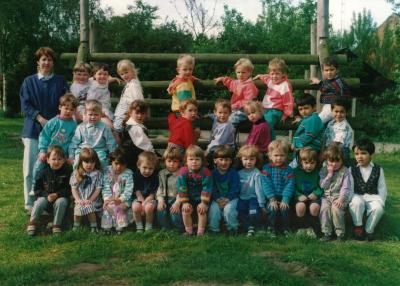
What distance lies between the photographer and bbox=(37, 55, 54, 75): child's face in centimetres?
735

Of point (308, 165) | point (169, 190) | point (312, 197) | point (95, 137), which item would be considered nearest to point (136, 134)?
point (95, 137)

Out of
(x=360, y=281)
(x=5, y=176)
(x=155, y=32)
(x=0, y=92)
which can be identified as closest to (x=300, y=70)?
(x=5, y=176)

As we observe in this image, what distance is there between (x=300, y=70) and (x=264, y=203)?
11561mm

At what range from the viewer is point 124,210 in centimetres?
669

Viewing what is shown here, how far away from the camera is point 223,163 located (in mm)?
6664

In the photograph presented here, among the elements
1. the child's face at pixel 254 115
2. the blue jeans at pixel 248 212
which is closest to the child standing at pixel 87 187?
the blue jeans at pixel 248 212

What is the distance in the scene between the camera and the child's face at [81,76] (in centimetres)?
768

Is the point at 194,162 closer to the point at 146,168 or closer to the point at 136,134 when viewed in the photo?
the point at 146,168

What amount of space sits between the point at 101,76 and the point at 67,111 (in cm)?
81

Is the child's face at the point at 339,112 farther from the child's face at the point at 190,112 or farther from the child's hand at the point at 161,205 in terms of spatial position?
the child's hand at the point at 161,205

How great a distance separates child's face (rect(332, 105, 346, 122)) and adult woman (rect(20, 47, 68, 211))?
9.95 ft

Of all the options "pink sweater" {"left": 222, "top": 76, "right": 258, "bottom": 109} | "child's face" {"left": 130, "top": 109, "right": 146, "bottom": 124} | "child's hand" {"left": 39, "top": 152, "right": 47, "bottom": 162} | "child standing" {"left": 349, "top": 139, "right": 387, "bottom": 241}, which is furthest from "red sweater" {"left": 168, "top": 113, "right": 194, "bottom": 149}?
"child standing" {"left": 349, "top": 139, "right": 387, "bottom": 241}

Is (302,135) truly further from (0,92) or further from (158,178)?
(0,92)

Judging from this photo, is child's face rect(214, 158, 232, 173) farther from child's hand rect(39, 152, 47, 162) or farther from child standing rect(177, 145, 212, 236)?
child's hand rect(39, 152, 47, 162)
